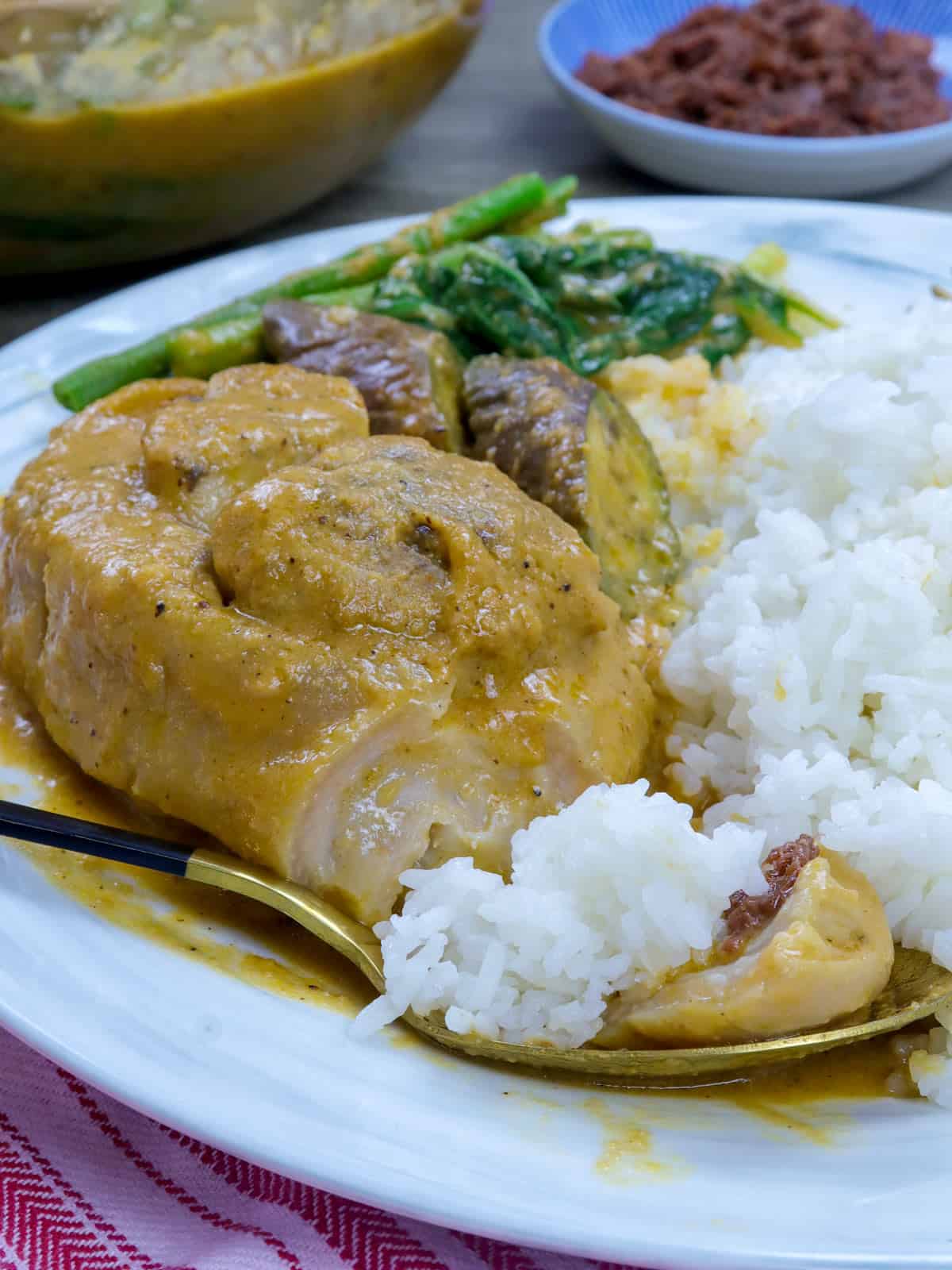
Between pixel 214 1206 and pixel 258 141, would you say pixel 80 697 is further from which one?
pixel 258 141

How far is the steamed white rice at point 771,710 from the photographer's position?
2.64 metres

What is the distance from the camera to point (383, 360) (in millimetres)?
4074

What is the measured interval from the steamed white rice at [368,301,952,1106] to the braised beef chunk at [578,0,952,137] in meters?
2.49

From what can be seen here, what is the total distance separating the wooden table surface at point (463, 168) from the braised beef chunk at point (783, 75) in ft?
1.19

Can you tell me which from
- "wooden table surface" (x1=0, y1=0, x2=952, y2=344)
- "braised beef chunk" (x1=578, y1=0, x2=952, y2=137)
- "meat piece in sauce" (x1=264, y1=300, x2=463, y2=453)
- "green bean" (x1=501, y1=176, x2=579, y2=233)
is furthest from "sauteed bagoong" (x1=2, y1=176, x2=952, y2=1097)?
"braised beef chunk" (x1=578, y1=0, x2=952, y2=137)

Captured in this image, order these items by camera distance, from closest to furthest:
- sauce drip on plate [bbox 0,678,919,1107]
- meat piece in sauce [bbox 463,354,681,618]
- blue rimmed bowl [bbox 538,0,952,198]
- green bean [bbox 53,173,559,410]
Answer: sauce drip on plate [bbox 0,678,919,1107] < meat piece in sauce [bbox 463,354,681,618] < green bean [bbox 53,173,559,410] < blue rimmed bowl [bbox 538,0,952,198]

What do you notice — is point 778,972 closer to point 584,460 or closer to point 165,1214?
point 165,1214

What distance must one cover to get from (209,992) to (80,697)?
0.79 meters

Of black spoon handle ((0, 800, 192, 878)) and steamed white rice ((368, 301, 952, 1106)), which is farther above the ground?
black spoon handle ((0, 800, 192, 878))

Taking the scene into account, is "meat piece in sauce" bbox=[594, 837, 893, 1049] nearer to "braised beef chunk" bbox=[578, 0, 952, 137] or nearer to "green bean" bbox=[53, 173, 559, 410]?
"green bean" bbox=[53, 173, 559, 410]

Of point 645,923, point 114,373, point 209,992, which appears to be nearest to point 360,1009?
point 209,992

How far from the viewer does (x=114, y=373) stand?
435 centimetres

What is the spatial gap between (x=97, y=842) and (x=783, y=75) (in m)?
5.81

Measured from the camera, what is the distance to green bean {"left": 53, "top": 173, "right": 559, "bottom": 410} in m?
4.31
